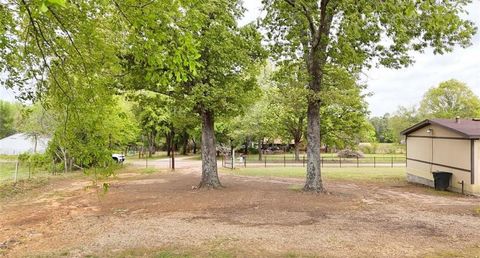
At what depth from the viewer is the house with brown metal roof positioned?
15.2 metres

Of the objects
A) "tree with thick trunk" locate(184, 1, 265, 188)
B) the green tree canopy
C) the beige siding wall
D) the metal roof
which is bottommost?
the beige siding wall

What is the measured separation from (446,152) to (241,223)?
39.7ft

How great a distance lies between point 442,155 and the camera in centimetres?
1723

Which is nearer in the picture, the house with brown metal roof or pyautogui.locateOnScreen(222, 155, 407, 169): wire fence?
the house with brown metal roof

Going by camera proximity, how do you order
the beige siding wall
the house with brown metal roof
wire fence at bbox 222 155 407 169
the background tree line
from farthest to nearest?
the background tree line < wire fence at bbox 222 155 407 169 < the beige siding wall < the house with brown metal roof

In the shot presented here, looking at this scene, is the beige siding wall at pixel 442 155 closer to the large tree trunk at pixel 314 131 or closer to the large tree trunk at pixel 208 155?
the large tree trunk at pixel 314 131

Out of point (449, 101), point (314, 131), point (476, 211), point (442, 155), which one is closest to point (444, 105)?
point (449, 101)

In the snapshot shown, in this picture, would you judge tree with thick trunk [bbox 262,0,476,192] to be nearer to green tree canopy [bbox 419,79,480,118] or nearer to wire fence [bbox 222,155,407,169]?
wire fence [bbox 222,155,407,169]

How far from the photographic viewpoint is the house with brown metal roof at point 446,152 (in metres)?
15.2

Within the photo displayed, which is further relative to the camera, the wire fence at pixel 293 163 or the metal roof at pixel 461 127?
the wire fence at pixel 293 163

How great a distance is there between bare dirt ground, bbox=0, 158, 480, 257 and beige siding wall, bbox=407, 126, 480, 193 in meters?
1.24

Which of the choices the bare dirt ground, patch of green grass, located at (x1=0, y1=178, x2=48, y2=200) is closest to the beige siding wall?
the bare dirt ground

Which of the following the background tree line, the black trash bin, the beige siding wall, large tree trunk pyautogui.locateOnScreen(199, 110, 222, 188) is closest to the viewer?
the beige siding wall

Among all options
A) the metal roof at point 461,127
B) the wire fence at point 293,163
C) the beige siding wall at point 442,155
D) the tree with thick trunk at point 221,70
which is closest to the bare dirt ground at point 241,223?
the beige siding wall at point 442,155
